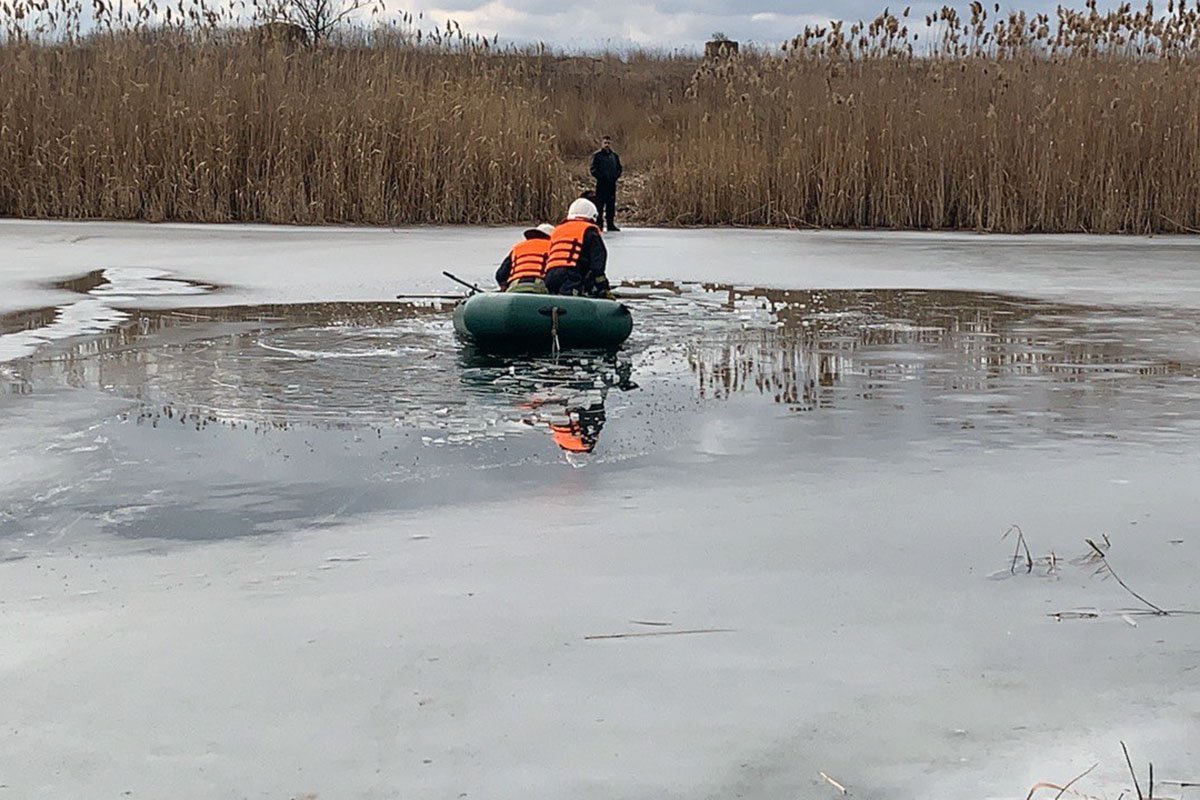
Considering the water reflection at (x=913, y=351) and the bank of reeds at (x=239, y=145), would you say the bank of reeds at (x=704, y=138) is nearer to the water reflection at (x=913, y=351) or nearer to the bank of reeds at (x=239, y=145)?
the bank of reeds at (x=239, y=145)

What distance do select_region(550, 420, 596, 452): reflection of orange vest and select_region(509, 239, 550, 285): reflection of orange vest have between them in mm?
2807

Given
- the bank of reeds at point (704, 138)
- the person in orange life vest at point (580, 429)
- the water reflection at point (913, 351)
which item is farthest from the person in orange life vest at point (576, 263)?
the bank of reeds at point (704, 138)

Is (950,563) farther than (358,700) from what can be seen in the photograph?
Yes

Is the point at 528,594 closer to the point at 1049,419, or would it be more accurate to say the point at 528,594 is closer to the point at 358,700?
the point at 358,700

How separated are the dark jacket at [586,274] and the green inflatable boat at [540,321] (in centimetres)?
66

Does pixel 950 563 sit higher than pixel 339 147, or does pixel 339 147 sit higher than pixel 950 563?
pixel 339 147

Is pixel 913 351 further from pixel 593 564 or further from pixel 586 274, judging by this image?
pixel 593 564

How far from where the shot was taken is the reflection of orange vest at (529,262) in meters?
8.90

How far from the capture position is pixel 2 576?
4.00m

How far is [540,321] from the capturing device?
7938 millimetres

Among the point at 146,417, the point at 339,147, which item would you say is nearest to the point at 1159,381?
the point at 146,417

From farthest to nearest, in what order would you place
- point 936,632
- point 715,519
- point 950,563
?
point 715,519
point 950,563
point 936,632

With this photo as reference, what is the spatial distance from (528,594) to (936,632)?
3.27ft

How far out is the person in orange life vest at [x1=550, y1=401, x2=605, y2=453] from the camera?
18.7 ft
